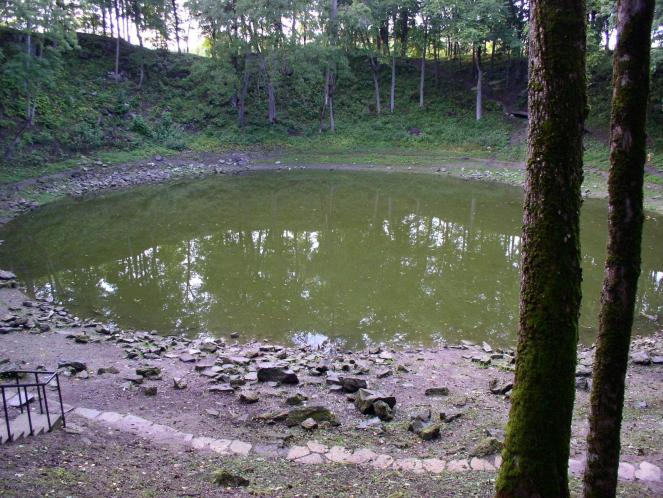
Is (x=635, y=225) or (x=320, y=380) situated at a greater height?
(x=635, y=225)

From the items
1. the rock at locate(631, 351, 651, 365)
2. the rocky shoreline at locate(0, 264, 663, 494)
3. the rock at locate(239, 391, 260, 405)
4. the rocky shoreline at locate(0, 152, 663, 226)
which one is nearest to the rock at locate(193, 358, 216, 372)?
the rocky shoreline at locate(0, 264, 663, 494)

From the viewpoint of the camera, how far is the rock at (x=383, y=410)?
728 centimetres

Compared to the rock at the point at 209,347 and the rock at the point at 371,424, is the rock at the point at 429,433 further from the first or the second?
the rock at the point at 209,347

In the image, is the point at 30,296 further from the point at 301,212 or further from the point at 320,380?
the point at 301,212

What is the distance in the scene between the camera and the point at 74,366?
29.2 feet

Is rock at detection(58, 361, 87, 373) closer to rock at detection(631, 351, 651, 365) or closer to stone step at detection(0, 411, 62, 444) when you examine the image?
stone step at detection(0, 411, 62, 444)

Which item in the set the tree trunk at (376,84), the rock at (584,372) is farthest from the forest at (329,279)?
the tree trunk at (376,84)

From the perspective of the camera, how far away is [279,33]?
3544cm

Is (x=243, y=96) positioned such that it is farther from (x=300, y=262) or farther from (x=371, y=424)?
(x=371, y=424)

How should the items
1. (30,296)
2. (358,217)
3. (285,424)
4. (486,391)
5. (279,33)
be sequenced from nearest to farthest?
(285,424) < (486,391) < (30,296) < (358,217) < (279,33)

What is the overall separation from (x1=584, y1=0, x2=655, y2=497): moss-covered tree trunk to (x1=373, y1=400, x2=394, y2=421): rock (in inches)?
129

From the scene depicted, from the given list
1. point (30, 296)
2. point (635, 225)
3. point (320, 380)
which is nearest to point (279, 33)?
point (30, 296)

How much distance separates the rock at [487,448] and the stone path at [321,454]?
0.27ft

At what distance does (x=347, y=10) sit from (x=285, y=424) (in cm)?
3517
